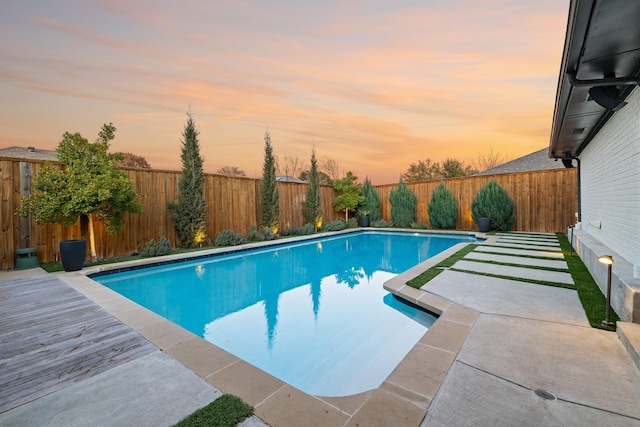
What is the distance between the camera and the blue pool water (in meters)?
2.56

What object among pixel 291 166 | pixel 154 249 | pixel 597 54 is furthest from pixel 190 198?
pixel 291 166

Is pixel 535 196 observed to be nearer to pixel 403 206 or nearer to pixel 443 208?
pixel 443 208

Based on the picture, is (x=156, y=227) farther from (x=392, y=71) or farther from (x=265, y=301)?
(x=392, y=71)

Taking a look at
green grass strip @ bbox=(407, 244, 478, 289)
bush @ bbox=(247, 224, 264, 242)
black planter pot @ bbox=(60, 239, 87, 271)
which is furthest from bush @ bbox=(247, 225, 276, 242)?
green grass strip @ bbox=(407, 244, 478, 289)

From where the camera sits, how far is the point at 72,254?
526cm

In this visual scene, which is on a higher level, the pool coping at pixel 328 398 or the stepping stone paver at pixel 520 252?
the pool coping at pixel 328 398

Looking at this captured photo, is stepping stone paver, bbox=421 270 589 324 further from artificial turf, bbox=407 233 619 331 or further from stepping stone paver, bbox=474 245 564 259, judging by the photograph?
stepping stone paver, bbox=474 245 564 259

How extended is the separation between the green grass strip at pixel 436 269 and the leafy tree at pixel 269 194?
21.4ft

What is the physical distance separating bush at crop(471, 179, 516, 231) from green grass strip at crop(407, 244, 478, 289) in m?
4.64

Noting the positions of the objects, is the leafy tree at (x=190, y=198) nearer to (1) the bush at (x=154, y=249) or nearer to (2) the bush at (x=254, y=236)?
(1) the bush at (x=154, y=249)

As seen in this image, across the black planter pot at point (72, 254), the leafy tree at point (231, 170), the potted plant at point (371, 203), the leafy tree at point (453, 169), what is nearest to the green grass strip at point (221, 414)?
the black planter pot at point (72, 254)

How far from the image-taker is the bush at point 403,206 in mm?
13344

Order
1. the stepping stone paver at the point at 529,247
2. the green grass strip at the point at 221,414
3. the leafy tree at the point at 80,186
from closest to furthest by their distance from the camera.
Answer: the green grass strip at the point at 221,414, the leafy tree at the point at 80,186, the stepping stone paver at the point at 529,247

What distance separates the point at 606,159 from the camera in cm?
455
